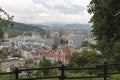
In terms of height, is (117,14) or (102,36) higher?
(117,14)

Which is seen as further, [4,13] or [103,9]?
[103,9]

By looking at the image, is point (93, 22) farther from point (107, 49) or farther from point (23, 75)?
point (23, 75)

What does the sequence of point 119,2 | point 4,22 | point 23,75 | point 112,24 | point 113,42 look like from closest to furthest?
point 23,75 → point 4,22 → point 119,2 → point 112,24 → point 113,42

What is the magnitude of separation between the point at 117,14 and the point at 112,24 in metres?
0.67

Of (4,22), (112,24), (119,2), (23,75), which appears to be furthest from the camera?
(112,24)

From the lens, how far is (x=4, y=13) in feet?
38.7

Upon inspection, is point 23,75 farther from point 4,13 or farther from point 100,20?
point 100,20

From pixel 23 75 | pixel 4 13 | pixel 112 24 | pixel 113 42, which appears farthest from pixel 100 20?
pixel 23 75

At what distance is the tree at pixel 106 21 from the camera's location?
1858 cm

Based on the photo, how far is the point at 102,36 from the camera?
68.1 feet

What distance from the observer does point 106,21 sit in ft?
63.6

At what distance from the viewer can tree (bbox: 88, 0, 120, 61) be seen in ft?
61.0

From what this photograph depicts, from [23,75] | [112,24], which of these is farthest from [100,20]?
[23,75]

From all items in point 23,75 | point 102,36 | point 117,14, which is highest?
point 117,14
